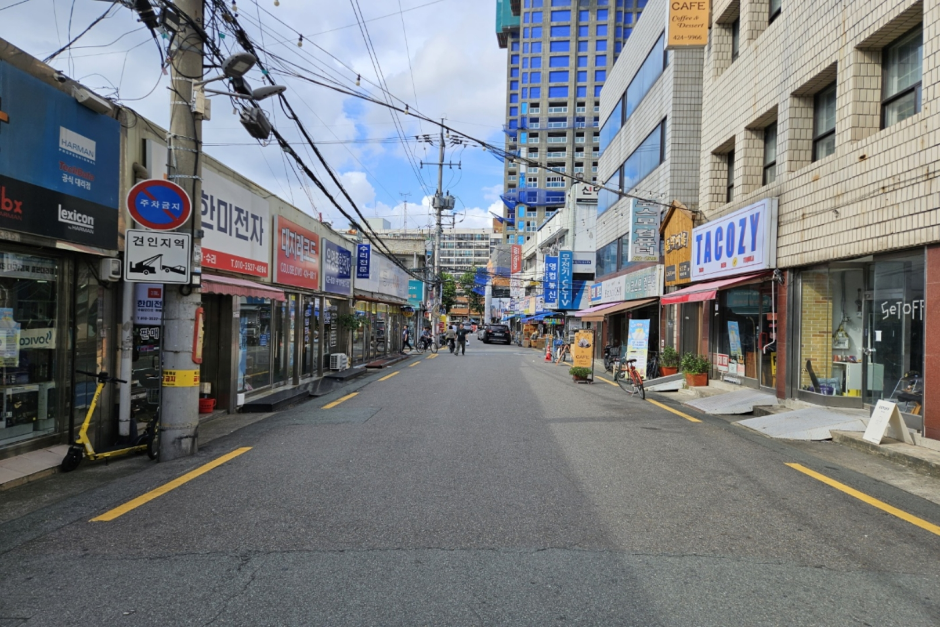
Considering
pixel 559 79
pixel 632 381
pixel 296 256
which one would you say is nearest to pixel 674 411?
pixel 632 381

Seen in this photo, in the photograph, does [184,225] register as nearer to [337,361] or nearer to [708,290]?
[708,290]

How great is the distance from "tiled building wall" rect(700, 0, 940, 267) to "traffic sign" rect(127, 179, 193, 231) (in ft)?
31.0

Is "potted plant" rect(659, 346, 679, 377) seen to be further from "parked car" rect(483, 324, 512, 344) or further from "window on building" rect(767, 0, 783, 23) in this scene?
"parked car" rect(483, 324, 512, 344)

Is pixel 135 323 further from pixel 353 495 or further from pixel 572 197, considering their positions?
pixel 572 197

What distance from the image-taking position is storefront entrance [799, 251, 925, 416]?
8.97m

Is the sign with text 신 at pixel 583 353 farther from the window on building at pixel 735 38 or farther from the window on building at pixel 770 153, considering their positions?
the window on building at pixel 735 38

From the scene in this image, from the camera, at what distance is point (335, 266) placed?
19469mm

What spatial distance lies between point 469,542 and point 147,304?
6.02 metres

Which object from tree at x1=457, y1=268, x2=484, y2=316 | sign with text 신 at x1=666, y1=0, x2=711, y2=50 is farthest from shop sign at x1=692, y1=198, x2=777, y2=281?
tree at x1=457, y1=268, x2=484, y2=316

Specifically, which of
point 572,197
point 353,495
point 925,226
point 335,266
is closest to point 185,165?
point 353,495

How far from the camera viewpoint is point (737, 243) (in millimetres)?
14148

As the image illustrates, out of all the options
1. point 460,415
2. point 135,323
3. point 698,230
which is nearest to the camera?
point 135,323

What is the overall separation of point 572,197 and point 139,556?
43407mm

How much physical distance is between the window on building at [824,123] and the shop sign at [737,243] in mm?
1256
